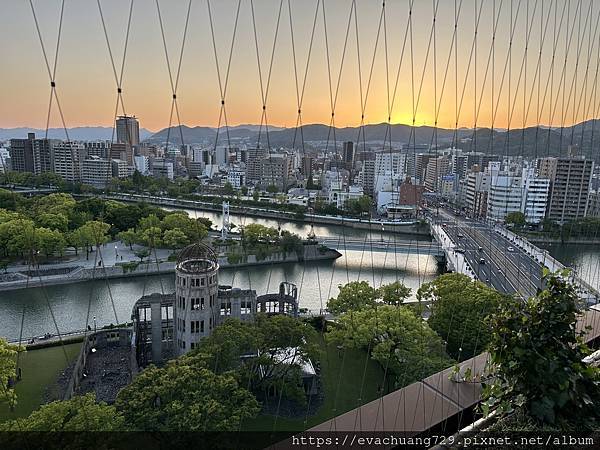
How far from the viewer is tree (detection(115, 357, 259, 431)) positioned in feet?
9.96

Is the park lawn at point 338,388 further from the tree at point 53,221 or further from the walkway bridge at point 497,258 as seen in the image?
the tree at point 53,221

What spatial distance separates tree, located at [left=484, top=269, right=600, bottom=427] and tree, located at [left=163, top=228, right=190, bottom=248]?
10068 mm

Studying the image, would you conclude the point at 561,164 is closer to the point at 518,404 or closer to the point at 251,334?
the point at 251,334

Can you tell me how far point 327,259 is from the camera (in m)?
11.2

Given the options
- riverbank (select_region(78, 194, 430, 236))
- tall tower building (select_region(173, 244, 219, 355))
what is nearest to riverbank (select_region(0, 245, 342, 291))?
riverbank (select_region(78, 194, 430, 236))

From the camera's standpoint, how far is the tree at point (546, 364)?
1.26 metres

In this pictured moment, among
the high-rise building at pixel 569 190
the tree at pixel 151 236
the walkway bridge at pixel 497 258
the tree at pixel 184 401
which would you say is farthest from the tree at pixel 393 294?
the high-rise building at pixel 569 190

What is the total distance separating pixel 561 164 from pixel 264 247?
1148 cm

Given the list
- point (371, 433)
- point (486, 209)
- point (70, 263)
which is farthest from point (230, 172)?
point (371, 433)

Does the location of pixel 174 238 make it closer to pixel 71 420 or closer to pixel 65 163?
pixel 71 420

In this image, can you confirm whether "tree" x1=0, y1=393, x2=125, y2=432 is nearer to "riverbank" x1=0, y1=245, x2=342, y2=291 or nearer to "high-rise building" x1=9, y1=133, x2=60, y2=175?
"riverbank" x1=0, y1=245, x2=342, y2=291

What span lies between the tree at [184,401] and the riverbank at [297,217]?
29.6 ft

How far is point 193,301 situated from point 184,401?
2052 millimetres

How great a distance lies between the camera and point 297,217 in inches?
642
